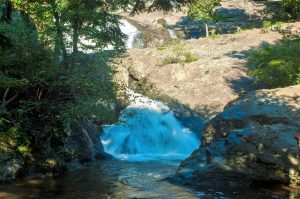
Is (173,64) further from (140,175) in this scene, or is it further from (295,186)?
(295,186)

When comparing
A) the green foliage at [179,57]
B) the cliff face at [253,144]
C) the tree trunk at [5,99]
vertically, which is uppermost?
the green foliage at [179,57]

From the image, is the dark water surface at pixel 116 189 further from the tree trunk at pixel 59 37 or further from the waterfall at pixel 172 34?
the waterfall at pixel 172 34

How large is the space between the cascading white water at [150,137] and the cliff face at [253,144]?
6.70 m

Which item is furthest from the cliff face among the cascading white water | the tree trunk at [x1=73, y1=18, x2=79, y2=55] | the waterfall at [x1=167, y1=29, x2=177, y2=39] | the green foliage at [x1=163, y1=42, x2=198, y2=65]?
the waterfall at [x1=167, y1=29, x2=177, y2=39]

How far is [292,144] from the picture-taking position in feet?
39.4

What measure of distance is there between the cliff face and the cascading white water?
264 inches

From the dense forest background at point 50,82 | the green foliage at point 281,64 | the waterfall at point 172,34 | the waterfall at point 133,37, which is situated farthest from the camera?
the waterfall at point 172,34

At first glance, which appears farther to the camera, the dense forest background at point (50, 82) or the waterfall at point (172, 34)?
the waterfall at point (172, 34)

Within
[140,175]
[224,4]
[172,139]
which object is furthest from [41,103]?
[224,4]

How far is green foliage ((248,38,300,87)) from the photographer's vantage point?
2194cm

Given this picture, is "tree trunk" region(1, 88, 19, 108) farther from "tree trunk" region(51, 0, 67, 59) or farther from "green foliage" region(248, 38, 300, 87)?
"green foliage" region(248, 38, 300, 87)

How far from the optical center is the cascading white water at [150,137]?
21.2 metres

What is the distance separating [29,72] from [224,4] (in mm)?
51795

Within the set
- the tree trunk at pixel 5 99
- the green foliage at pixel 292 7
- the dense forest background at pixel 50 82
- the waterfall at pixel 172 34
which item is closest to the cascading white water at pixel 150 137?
the dense forest background at pixel 50 82
